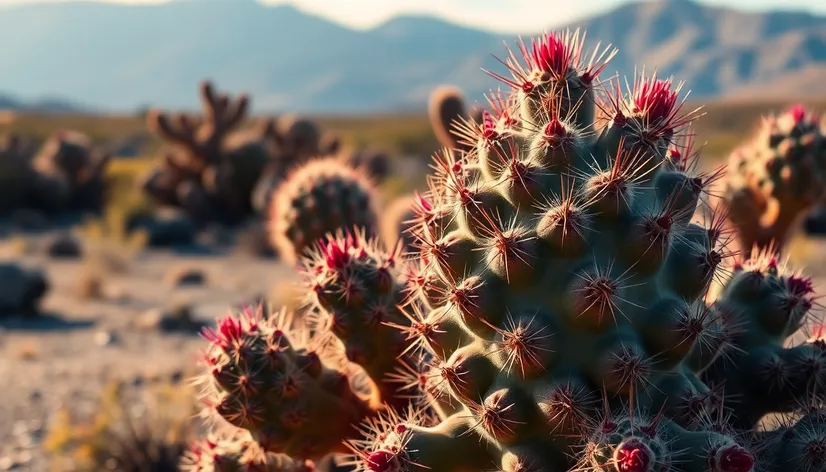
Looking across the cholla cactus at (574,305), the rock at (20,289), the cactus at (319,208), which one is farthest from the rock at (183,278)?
the cholla cactus at (574,305)

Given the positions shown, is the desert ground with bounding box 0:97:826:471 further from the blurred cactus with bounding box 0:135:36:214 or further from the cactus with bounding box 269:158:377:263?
the blurred cactus with bounding box 0:135:36:214

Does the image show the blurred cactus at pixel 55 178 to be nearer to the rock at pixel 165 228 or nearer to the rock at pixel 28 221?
the rock at pixel 28 221

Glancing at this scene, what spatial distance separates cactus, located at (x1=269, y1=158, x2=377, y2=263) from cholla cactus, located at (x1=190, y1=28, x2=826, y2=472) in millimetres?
2590

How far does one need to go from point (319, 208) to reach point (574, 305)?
3.38 m

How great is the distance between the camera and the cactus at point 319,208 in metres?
5.23

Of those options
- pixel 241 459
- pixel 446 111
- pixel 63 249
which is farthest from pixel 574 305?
pixel 63 249

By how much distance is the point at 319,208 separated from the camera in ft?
17.3

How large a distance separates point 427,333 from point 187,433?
430cm

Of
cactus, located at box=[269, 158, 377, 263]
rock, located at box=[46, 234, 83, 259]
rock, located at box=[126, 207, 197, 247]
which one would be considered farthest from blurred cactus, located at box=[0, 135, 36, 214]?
cactus, located at box=[269, 158, 377, 263]

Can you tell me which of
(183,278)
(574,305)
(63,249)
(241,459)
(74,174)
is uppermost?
(574,305)

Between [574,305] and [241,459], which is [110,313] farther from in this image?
[574,305]

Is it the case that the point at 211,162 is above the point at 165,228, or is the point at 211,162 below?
above

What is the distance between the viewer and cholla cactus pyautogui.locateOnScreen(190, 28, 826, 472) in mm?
2057

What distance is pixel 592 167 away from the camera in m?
2.19
